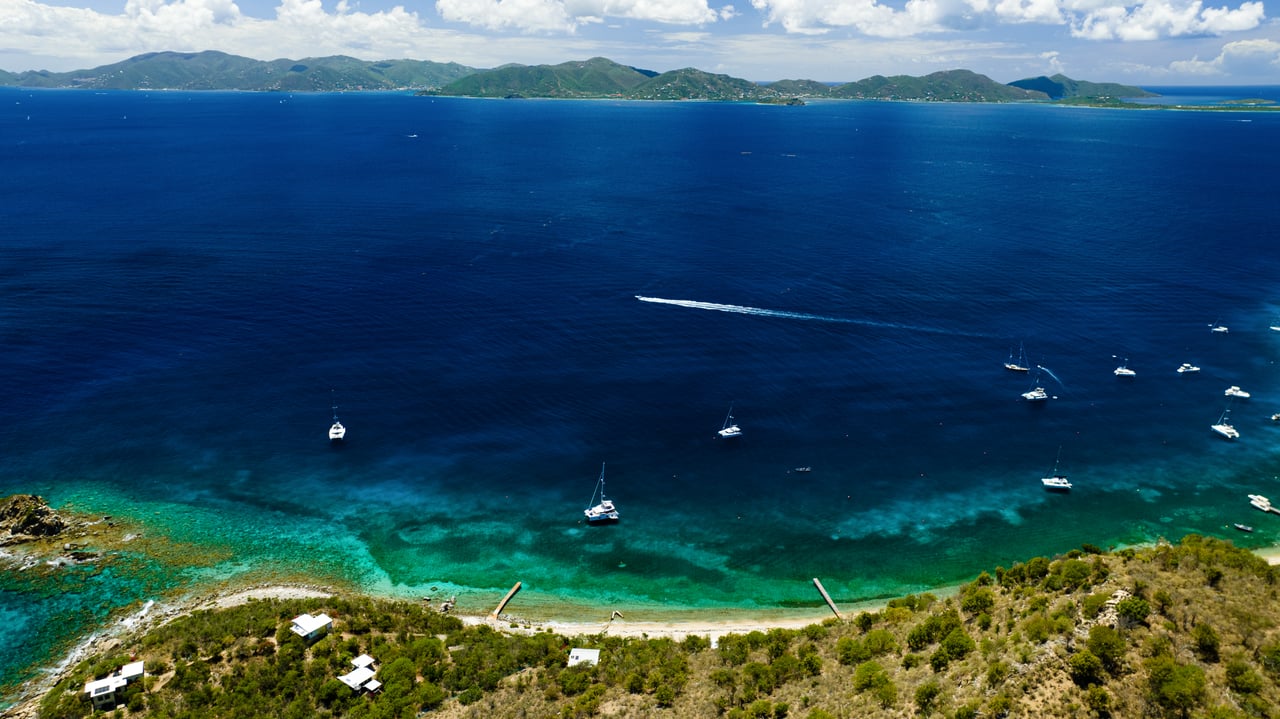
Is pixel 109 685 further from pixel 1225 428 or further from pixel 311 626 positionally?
pixel 1225 428

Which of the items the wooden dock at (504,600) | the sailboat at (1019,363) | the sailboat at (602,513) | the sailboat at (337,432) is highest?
the sailboat at (1019,363)

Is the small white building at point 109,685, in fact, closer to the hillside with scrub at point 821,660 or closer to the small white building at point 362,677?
the hillside with scrub at point 821,660

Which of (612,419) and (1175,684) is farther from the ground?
(1175,684)

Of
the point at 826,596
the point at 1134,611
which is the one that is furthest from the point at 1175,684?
the point at 826,596

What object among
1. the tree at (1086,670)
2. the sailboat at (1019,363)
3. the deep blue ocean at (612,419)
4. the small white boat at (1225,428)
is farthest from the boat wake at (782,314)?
the tree at (1086,670)

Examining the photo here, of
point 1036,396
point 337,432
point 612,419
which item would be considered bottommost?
point 337,432

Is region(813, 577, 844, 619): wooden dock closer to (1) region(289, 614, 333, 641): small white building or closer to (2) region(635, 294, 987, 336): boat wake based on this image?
(1) region(289, 614, 333, 641): small white building

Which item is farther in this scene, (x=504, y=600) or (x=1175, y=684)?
(x=504, y=600)

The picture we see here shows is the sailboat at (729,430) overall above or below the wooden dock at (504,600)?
above
